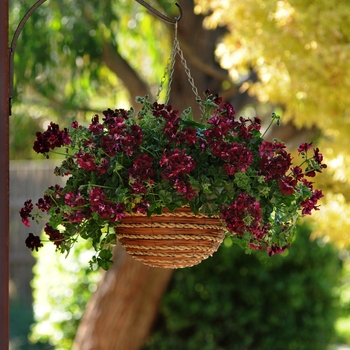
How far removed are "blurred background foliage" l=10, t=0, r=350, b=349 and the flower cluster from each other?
188 cm

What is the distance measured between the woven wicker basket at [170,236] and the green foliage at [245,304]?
3158 millimetres

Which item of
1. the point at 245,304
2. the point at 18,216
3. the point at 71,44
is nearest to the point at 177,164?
the point at 71,44

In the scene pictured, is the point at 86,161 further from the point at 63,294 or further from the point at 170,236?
the point at 63,294

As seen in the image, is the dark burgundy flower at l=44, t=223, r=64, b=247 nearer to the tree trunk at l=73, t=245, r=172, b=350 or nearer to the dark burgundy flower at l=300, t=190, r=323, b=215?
the dark burgundy flower at l=300, t=190, r=323, b=215

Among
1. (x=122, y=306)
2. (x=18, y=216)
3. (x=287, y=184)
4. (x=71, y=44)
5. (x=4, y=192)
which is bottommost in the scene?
(x=4, y=192)

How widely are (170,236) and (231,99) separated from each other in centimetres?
383

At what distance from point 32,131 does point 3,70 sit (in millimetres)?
4790

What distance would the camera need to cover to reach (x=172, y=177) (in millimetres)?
1857

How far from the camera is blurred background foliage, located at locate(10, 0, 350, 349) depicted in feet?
12.8

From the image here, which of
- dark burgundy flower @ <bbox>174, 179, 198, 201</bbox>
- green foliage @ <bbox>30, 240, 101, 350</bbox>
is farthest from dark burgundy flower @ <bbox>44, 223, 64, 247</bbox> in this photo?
green foliage @ <bbox>30, 240, 101, 350</bbox>

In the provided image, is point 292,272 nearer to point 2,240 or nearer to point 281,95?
point 281,95

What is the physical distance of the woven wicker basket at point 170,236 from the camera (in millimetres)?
1945

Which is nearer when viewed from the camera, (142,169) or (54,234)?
(142,169)

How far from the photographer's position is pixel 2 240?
1680 millimetres
